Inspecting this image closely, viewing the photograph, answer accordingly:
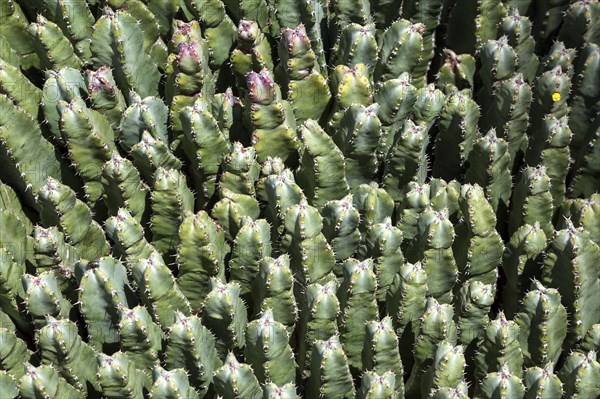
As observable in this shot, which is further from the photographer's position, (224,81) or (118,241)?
(224,81)

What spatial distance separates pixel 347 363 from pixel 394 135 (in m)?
1.47

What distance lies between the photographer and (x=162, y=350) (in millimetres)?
4312

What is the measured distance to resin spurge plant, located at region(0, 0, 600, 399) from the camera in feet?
13.6

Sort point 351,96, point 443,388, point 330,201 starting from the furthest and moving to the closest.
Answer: point 351,96, point 330,201, point 443,388

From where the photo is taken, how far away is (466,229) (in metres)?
4.75

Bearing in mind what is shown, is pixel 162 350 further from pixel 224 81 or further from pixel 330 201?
pixel 224 81

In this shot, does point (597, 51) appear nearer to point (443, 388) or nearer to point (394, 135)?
point (394, 135)

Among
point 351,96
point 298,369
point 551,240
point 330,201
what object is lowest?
point 298,369

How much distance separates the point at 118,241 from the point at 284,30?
158cm

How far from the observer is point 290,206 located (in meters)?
4.41

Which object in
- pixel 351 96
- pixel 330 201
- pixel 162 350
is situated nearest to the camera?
pixel 162 350

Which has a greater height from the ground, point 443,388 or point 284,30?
point 284,30

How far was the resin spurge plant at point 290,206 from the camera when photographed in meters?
4.16

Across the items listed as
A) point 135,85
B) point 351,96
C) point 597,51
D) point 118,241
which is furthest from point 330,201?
point 597,51
